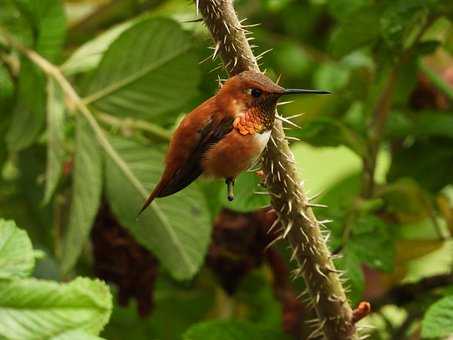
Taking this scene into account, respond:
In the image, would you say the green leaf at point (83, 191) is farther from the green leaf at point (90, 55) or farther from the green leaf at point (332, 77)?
the green leaf at point (332, 77)

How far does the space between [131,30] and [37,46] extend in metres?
0.19

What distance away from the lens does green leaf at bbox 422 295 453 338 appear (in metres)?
1.24

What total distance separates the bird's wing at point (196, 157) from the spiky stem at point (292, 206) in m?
0.05

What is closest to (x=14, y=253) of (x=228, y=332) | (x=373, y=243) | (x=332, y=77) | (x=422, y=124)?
(x=228, y=332)

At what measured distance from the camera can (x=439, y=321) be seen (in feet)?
4.14

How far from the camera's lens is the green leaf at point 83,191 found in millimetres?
1634

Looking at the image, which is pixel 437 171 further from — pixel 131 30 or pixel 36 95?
pixel 36 95

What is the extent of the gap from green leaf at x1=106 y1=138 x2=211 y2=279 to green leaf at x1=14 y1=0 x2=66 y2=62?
25 centimetres

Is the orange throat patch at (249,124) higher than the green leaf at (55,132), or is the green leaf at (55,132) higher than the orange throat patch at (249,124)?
the orange throat patch at (249,124)

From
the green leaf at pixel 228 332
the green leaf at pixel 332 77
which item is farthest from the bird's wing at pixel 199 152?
the green leaf at pixel 332 77

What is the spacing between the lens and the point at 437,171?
192 cm

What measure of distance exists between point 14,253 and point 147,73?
722 millimetres

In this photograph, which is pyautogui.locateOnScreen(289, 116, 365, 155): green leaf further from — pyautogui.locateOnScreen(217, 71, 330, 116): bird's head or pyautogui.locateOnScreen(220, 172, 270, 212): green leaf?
pyautogui.locateOnScreen(217, 71, 330, 116): bird's head

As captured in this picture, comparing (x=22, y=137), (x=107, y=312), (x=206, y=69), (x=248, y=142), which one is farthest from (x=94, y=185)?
(x=248, y=142)
